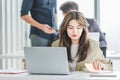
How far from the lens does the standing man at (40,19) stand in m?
3.39

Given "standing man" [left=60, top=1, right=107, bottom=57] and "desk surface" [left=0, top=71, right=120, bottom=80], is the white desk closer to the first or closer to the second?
"desk surface" [left=0, top=71, right=120, bottom=80]

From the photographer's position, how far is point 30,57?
2.30m

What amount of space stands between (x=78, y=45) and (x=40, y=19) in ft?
2.72

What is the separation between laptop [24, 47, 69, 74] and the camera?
2230 mm

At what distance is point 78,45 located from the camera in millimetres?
2768

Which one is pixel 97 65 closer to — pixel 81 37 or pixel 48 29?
pixel 81 37

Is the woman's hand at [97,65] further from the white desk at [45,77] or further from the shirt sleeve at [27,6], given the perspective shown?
the shirt sleeve at [27,6]

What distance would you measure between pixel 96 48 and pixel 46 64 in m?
0.68

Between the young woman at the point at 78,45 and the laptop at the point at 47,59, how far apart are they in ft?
1.44

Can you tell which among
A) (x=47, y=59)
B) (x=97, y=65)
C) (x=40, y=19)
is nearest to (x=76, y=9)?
(x=40, y=19)

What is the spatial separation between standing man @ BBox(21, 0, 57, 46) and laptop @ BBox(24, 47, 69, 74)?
1.10 m

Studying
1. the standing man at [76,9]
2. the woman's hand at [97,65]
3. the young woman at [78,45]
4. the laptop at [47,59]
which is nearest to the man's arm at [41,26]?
the standing man at [76,9]

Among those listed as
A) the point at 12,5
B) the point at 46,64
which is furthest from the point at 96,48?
the point at 12,5

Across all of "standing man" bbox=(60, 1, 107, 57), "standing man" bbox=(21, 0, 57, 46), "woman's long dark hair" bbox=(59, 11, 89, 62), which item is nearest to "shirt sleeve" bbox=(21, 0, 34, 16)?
"standing man" bbox=(21, 0, 57, 46)
